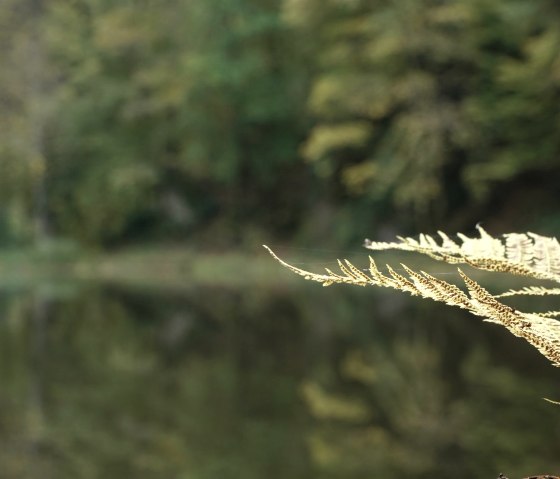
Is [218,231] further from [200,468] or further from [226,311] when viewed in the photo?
[200,468]

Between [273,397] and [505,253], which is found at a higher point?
[505,253]

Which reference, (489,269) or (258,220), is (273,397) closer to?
(489,269)

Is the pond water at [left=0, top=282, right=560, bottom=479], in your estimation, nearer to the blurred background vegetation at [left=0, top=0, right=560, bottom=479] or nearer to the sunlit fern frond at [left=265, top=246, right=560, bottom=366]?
the blurred background vegetation at [left=0, top=0, right=560, bottom=479]

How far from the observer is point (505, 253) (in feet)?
4.01

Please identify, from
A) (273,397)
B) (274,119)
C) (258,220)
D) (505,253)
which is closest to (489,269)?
(505,253)

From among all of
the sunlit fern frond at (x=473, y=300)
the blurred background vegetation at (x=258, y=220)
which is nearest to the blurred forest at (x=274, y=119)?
the blurred background vegetation at (x=258, y=220)

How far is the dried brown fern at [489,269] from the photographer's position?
1.20 meters

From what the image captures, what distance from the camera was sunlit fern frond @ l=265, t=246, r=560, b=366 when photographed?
3.98 ft

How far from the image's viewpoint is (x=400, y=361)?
9859 millimetres

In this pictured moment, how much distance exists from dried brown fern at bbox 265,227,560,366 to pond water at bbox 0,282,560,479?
4.24 metres

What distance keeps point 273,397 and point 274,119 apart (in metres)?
19.2

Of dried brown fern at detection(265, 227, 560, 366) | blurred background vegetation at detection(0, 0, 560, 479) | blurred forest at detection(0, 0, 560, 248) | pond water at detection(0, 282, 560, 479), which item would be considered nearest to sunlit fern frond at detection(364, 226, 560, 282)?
dried brown fern at detection(265, 227, 560, 366)

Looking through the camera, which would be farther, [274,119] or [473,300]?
[274,119]

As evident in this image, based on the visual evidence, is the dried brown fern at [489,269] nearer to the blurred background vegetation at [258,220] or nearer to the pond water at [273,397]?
the blurred background vegetation at [258,220]
